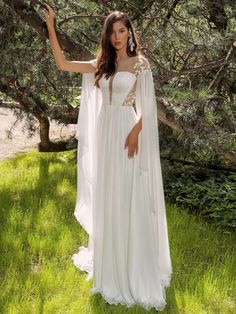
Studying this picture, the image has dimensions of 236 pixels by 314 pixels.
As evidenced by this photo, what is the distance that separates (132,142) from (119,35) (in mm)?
700

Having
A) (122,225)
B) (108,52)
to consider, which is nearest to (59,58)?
(108,52)

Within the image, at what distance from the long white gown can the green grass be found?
0.15 metres

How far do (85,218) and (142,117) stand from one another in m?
1.04

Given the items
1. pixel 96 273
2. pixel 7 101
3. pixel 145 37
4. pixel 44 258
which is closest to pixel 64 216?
pixel 44 258

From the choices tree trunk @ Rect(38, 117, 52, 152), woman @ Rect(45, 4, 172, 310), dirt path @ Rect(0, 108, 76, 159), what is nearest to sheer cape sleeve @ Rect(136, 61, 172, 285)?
woman @ Rect(45, 4, 172, 310)

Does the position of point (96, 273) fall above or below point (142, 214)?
below

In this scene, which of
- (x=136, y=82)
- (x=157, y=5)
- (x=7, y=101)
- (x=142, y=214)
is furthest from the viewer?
(x=7, y=101)

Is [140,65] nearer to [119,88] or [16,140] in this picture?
[119,88]

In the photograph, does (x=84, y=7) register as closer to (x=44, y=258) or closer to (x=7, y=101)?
(x=44, y=258)

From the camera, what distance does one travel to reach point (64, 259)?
3979 mm

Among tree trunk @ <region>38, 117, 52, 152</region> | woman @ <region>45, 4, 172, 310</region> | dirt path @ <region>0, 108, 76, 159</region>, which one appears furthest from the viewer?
dirt path @ <region>0, 108, 76, 159</region>

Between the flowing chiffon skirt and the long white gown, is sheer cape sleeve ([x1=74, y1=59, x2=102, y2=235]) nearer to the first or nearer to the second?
the long white gown

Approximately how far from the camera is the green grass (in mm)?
3344

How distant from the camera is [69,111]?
5.99m
